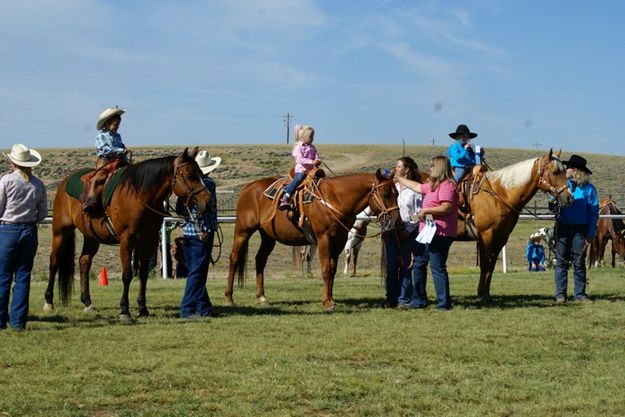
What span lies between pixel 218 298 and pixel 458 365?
7.41 metres

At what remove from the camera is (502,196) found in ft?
45.0

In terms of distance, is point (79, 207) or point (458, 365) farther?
point (79, 207)

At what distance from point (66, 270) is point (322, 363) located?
20.5ft

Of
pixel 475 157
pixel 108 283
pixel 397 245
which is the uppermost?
pixel 475 157

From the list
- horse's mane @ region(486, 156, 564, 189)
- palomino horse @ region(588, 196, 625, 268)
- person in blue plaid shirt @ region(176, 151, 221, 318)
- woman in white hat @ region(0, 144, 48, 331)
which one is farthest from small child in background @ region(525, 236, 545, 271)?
woman in white hat @ region(0, 144, 48, 331)

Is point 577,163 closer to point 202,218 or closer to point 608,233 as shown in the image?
point 202,218

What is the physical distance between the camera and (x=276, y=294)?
15852 mm

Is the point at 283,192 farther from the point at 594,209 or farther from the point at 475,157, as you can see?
the point at 594,209

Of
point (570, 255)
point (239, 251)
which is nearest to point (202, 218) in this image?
point (239, 251)

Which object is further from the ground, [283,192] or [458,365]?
[283,192]

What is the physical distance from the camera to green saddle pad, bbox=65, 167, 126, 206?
1212 cm

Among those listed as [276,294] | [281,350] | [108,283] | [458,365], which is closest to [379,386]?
[458,365]

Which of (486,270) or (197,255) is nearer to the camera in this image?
(197,255)

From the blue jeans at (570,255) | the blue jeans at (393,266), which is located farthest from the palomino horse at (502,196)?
the blue jeans at (393,266)
